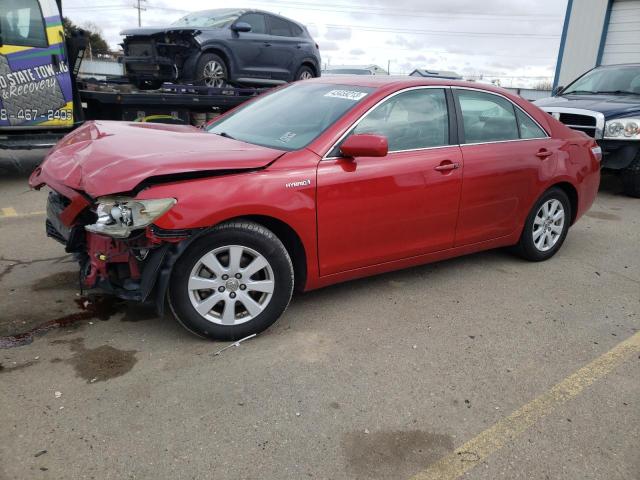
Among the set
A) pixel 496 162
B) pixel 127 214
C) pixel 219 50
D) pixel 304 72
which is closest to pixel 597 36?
pixel 304 72

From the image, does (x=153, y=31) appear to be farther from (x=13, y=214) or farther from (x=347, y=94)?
(x=347, y=94)

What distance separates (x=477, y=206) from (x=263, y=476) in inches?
112

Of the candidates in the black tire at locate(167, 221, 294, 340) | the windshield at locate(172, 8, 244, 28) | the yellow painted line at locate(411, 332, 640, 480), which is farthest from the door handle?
the windshield at locate(172, 8, 244, 28)

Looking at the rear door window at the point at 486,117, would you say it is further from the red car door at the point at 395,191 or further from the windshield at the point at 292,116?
the windshield at the point at 292,116

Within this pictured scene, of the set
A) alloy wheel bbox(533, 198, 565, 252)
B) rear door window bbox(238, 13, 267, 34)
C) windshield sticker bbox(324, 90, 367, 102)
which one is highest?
rear door window bbox(238, 13, 267, 34)

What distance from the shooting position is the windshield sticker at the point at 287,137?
3.74 m

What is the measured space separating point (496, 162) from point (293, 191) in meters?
1.92

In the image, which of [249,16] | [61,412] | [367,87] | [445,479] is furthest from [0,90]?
[445,479]

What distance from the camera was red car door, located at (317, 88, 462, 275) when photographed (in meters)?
3.60

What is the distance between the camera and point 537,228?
5020mm

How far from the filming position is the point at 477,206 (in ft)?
14.3

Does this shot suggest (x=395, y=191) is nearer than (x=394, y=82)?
Yes

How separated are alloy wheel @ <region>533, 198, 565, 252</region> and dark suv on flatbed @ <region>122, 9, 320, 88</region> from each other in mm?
6453

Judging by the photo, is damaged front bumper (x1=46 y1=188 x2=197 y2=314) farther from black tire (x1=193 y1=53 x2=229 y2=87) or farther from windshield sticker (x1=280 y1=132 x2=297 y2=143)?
black tire (x1=193 y1=53 x2=229 y2=87)
